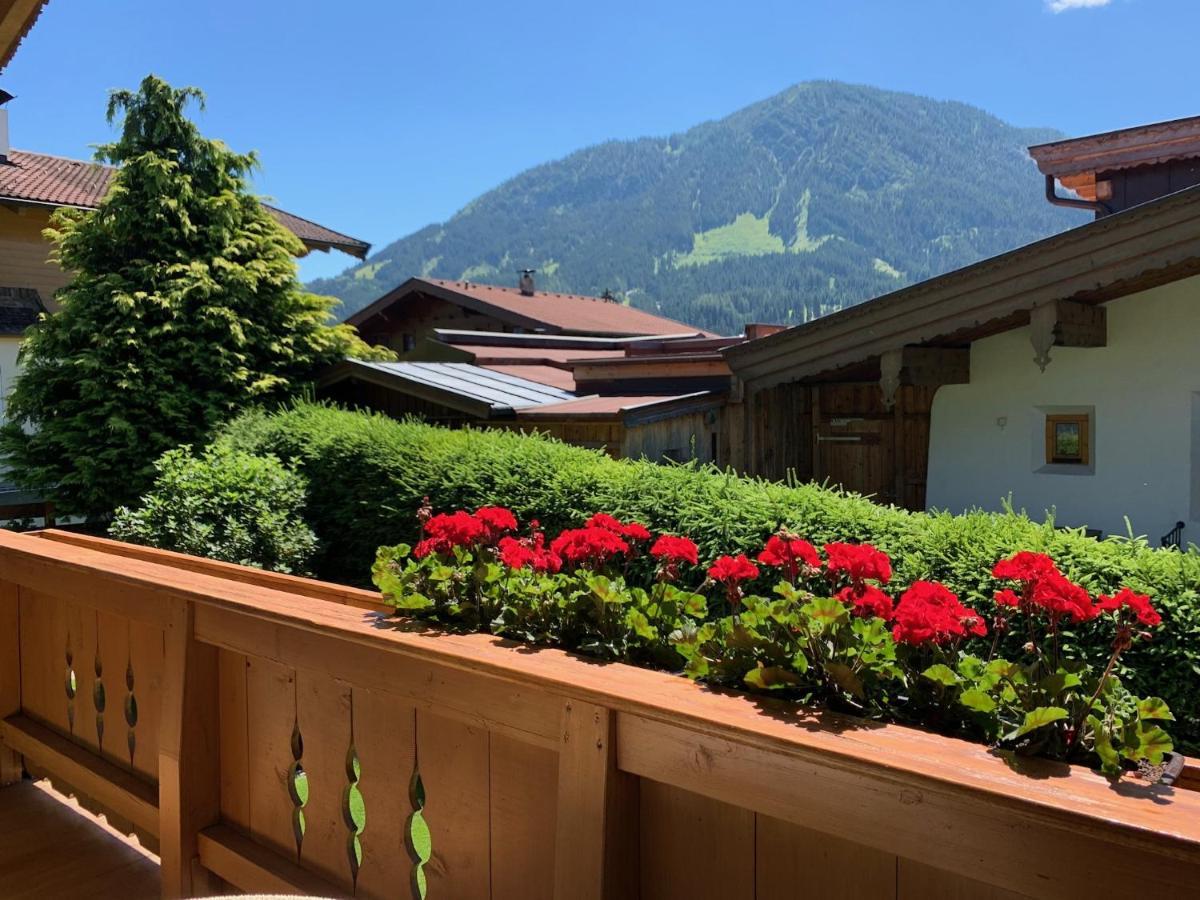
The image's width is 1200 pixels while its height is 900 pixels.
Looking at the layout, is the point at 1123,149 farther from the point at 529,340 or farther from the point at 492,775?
the point at 492,775

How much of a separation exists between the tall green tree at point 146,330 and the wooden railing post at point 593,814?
976 cm

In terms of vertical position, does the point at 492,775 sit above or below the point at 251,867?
above

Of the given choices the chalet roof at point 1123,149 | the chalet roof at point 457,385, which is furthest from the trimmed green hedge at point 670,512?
→ the chalet roof at point 1123,149

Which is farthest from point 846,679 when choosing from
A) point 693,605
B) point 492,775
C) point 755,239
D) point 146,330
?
point 755,239

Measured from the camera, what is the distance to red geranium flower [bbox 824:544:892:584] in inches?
76.9

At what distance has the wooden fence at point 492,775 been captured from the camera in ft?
4.18

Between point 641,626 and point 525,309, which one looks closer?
point 641,626

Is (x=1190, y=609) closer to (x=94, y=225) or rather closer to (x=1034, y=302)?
(x=1034, y=302)

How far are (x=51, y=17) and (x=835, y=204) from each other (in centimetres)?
19267

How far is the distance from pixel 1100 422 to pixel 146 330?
32.4ft

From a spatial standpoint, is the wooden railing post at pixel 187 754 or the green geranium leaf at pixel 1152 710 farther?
the wooden railing post at pixel 187 754

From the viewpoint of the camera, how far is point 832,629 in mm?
1776

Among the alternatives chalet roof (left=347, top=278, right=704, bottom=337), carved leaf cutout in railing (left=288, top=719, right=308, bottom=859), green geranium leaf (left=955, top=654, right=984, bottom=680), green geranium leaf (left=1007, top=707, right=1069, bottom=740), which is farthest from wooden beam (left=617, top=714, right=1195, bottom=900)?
chalet roof (left=347, top=278, right=704, bottom=337)

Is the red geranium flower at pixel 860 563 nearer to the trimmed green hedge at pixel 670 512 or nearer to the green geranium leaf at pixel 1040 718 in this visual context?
the green geranium leaf at pixel 1040 718
